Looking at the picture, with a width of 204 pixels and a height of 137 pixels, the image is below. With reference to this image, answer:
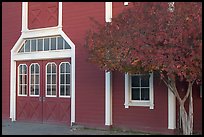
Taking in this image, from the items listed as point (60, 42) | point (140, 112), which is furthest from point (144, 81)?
point (60, 42)

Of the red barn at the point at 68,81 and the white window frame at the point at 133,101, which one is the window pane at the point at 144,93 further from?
the white window frame at the point at 133,101

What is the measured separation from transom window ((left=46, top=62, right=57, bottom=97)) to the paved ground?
137 cm


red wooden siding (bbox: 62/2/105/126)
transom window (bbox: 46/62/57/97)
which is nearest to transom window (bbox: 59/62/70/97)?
transom window (bbox: 46/62/57/97)

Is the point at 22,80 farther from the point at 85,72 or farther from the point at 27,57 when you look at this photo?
the point at 85,72

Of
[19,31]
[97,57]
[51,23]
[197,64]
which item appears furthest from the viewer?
[19,31]

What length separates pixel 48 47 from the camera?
18109 millimetres

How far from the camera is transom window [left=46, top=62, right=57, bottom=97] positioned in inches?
704

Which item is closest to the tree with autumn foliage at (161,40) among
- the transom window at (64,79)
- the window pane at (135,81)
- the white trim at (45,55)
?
the window pane at (135,81)

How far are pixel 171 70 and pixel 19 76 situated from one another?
994cm

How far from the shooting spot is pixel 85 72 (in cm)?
1666

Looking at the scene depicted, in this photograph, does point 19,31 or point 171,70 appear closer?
point 171,70

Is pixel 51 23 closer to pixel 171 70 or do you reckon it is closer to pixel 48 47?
pixel 48 47

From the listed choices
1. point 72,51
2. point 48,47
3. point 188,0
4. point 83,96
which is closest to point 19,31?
point 48,47

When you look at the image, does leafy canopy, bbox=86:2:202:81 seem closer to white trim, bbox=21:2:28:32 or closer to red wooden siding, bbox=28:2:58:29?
red wooden siding, bbox=28:2:58:29
